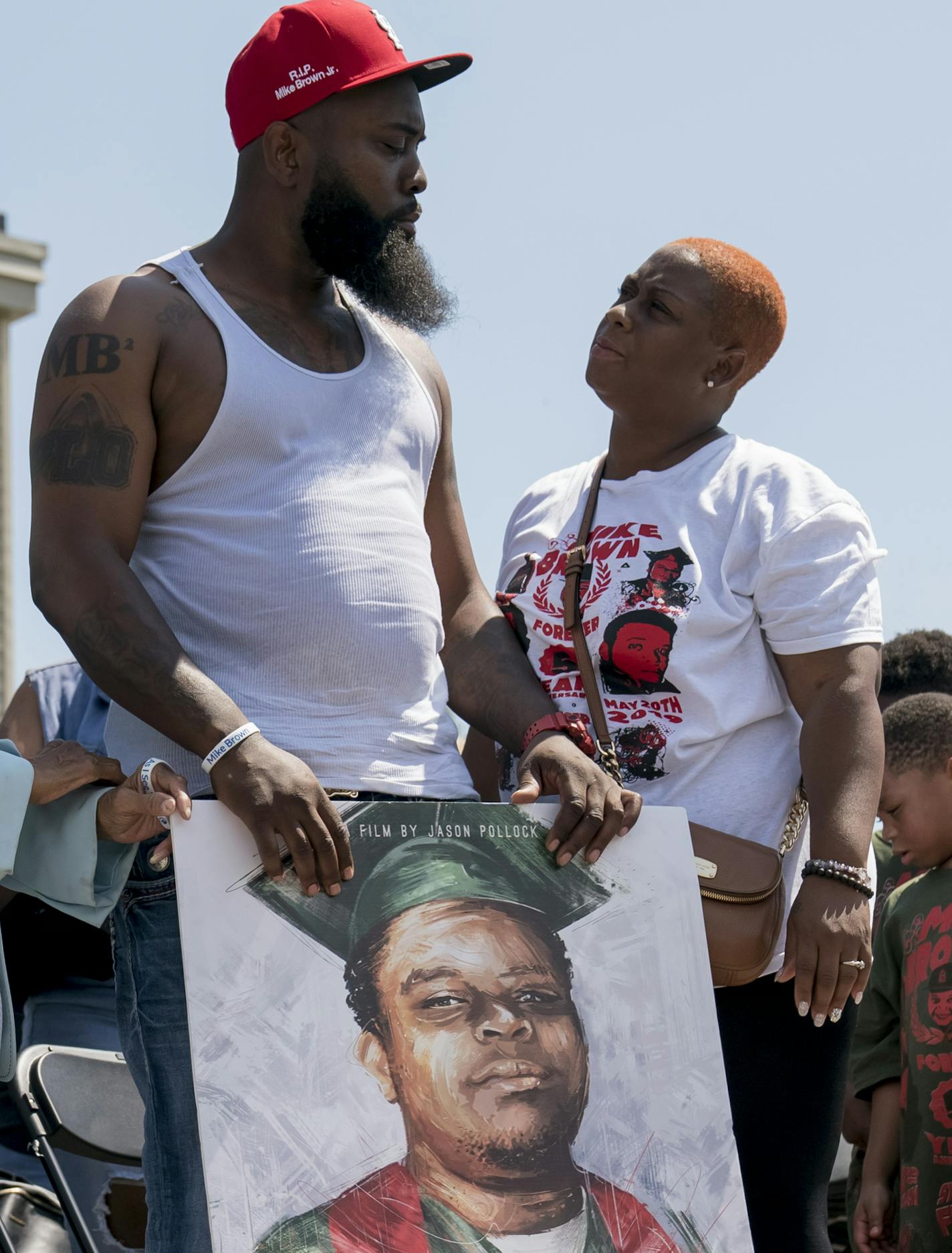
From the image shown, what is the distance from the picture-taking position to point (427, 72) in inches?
101

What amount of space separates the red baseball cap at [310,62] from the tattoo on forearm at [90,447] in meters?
0.60

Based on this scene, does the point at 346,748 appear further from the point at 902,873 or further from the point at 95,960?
the point at 902,873

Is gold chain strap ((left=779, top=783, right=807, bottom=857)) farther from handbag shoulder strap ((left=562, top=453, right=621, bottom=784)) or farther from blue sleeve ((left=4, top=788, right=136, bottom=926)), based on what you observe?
blue sleeve ((left=4, top=788, right=136, bottom=926))

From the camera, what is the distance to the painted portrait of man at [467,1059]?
207cm

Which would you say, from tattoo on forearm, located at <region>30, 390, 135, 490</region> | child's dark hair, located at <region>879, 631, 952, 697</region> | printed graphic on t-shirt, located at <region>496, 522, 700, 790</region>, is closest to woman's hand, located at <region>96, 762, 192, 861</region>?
tattoo on forearm, located at <region>30, 390, 135, 490</region>

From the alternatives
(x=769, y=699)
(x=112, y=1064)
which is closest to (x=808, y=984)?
(x=769, y=699)

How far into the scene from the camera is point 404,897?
2207mm

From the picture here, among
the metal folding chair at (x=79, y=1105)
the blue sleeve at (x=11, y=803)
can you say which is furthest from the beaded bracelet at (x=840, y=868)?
the metal folding chair at (x=79, y=1105)

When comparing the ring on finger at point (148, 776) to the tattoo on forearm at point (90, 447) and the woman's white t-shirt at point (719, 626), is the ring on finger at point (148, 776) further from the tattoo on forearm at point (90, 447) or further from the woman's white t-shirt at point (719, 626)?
the woman's white t-shirt at point (719, 626)

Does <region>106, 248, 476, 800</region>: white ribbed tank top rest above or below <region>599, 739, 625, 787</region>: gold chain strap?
above

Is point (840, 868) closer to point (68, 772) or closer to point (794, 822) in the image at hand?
point (794, 822)

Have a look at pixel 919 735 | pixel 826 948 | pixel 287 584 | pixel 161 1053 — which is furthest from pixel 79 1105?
pixel 919 735

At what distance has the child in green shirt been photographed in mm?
3299

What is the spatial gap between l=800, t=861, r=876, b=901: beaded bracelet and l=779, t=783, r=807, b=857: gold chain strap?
154mm
